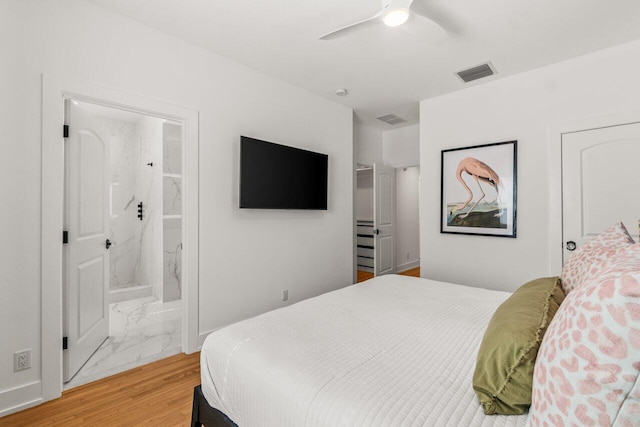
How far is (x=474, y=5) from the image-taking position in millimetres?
2121

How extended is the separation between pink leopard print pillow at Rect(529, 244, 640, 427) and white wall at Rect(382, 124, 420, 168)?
4.47 m

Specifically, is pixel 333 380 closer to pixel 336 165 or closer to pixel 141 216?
pixel 336 165

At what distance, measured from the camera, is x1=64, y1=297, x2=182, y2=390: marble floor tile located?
2324 mm

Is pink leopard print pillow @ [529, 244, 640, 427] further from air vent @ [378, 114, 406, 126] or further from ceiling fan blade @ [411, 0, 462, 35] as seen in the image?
air vent @ [378, 114, 406, 126]

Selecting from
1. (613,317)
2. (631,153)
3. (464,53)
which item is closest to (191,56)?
(464,53)

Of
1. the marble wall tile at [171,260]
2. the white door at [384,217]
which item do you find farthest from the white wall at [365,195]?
the marble wall tile at [171,260]

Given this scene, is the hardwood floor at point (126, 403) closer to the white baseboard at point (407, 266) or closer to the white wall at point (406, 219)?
the white baseboard at point (407, 266)

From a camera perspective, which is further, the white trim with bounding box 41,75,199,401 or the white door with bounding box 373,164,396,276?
the white door with bounding box 373,164,396,276

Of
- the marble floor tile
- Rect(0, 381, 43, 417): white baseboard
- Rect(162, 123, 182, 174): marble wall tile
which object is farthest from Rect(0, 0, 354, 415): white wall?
Rect(162, 123, 182, 174): marble wall tile

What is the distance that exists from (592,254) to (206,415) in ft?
5.96

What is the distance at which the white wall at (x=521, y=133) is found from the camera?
8.89 feet

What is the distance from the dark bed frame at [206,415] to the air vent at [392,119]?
13.4 feet

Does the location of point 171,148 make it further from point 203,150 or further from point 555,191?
point 555,191

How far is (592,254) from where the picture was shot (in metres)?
1.29
